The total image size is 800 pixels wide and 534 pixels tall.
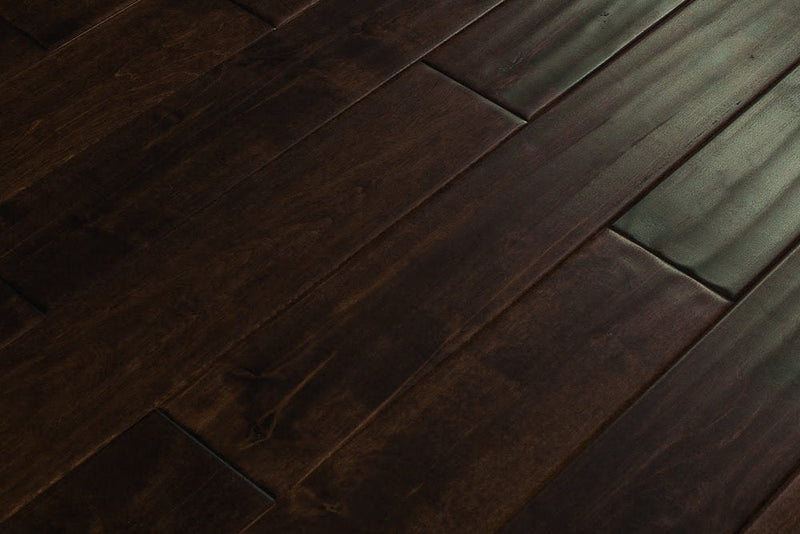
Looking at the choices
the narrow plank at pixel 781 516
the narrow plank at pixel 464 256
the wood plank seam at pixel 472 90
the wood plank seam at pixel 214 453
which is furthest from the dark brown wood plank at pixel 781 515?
the wood plank seam at pixel 472 90

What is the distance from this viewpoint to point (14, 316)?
1.44m

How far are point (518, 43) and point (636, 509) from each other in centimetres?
80

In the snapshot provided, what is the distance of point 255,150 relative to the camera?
1.62 m

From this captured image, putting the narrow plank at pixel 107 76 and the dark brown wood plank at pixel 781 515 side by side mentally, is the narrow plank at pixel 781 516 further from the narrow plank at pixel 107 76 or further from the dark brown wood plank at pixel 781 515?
the narrow plank at pixel 107 76

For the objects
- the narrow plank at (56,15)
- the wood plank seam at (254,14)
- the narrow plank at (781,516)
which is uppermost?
the wood plank seam at (254,14)

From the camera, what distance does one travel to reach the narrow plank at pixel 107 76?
1649 millimetres

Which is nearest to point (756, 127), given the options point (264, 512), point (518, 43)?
point (518, 43)

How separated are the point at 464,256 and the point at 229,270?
306 millimetres

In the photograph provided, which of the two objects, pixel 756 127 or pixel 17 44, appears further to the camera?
pixel 17 44

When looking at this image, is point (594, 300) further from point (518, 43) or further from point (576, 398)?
point (518, 43)

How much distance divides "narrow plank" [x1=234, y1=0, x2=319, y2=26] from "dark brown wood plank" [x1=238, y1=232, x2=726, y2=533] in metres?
0.66

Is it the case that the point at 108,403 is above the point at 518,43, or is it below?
below

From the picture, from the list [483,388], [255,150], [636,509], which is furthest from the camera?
[255,150]

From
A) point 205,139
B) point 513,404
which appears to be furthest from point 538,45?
point 513,404
